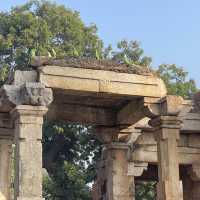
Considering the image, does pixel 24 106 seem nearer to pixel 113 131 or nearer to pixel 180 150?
pixel 113 131

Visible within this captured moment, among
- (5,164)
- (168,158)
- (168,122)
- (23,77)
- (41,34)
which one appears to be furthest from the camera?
(41,34)

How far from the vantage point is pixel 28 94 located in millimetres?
11656

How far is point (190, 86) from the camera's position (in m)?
29.6

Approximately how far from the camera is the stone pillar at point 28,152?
37.1 ft

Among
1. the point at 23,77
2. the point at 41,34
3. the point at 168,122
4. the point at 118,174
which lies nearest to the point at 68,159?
the point at 41,34

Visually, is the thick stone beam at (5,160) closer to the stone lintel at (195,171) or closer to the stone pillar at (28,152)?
the stone pillar at (28,152)

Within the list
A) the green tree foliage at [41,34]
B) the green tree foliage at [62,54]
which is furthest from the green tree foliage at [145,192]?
the green tree foliage at [41,34]

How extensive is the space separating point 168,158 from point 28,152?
342cm

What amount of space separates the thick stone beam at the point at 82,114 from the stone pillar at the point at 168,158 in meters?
2.25

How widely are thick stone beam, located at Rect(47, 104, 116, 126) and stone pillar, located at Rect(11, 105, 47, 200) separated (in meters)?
2.86

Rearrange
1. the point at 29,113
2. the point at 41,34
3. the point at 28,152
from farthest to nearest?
the point at 41,34, the point at 29,113, the point at 28,152

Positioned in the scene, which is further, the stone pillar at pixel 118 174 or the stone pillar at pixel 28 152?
the stone pillar at pixel 118 174

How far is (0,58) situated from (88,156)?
23.2 feet

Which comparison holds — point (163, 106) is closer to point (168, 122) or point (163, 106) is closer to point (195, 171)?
point (168, 122)
